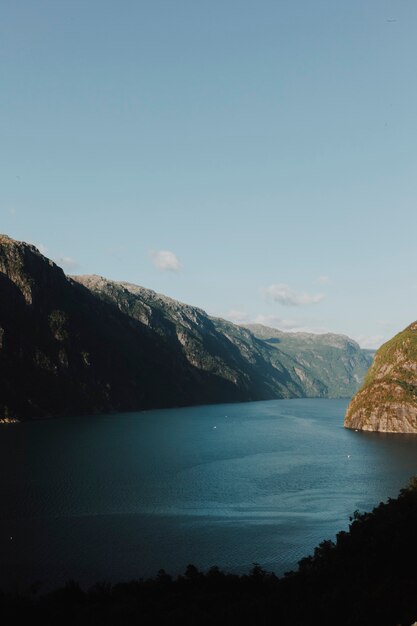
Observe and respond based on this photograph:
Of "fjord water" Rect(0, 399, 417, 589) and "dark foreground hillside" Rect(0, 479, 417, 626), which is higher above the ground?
"dark foreground hillside" Rect(0, 479, 417, 626)

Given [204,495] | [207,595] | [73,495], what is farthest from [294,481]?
[207,595]

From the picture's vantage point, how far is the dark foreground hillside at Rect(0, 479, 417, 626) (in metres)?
52.1

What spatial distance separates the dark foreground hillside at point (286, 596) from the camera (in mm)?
52062

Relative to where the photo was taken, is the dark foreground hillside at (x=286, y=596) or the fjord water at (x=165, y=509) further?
the fjord water at (x=165, y=509)

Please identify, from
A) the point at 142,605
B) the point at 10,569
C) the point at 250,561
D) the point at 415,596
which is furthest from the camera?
the point at 250,561

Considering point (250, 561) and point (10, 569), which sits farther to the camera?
point (250, 561)

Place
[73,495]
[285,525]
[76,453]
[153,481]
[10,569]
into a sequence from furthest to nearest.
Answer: [76,453] < [153,481] < [73,495] < [285,525] < [10,569]

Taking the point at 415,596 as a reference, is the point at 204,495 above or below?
below

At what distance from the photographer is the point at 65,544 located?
99.5m

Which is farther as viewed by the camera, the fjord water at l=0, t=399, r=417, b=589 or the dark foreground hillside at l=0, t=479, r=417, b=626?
the fjord water at l=0, t=399, r=417, b=589

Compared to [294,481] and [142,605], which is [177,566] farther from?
[294,481]

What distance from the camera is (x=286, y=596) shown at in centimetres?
6003

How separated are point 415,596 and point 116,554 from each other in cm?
5685

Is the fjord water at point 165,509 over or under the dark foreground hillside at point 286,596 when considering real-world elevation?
under
